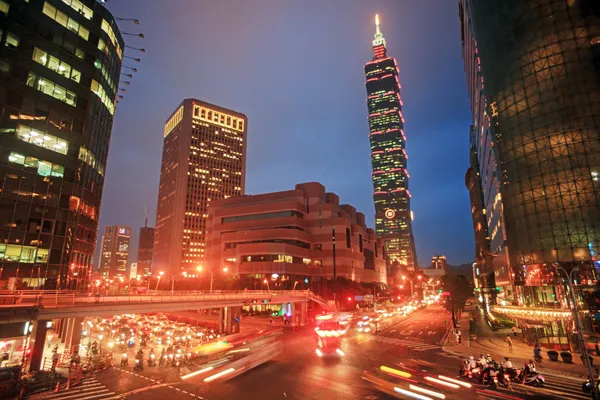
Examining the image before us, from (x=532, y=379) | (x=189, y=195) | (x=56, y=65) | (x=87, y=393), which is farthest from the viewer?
A: (x=189, y=195)

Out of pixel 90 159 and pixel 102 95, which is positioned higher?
pixel 102 95

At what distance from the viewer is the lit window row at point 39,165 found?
130ft

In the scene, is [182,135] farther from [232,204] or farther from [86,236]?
[86,236]

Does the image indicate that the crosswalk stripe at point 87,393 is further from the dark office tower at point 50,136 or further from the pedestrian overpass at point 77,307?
the dark office tower at point 50,136

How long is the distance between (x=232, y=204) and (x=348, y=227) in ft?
148

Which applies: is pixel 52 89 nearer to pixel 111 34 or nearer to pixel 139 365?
pixel 111 34

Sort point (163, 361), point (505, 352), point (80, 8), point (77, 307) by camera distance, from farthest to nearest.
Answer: point (80, 8) < point (505, 352) < point (163, 361) < point (77, 307)

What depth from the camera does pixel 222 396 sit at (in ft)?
74.7

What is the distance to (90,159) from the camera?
4916 centimetres

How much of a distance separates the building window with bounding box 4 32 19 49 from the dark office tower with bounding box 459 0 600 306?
73.5 meters

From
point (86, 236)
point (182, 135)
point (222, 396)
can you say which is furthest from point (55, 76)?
point (182, 135)

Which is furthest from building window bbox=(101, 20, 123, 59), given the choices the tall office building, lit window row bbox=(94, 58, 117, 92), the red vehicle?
the tall office building

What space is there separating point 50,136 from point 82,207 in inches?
398

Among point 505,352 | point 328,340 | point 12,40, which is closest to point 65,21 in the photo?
point 12,40
